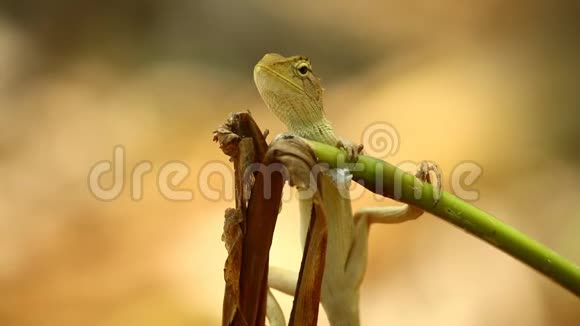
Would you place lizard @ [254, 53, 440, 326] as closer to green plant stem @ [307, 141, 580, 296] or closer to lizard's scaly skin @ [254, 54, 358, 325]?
lizard's scaly skin @ [254, 54, 358, 325]

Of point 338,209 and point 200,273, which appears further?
point 200,273

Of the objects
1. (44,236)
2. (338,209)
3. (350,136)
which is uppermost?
(350,136)

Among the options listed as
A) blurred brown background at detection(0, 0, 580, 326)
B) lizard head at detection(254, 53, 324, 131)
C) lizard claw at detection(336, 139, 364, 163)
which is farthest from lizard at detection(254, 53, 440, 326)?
blurred brown background at detection(0, 0, 580, 326)

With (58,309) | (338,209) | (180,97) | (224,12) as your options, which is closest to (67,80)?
(180,97)

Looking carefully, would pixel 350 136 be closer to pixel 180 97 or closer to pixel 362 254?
pixel 180 97

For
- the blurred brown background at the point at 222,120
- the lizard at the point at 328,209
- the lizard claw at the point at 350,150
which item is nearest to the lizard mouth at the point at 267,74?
the lizard at the point at 328,209

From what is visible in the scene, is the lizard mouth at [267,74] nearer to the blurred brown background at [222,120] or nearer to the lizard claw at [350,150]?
the lizard claw at [350,150]
